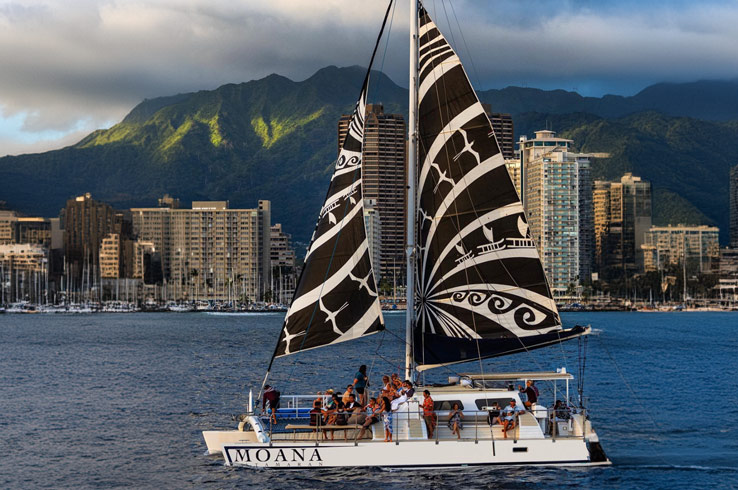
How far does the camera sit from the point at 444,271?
27078 mm

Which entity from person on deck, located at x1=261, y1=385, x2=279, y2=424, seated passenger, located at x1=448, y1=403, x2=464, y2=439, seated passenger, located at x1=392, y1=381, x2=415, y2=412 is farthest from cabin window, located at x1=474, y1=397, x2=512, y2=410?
person on deck, located at x1=261, y1=385, x2=279, y2=424

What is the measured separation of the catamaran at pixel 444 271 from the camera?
26062 mm

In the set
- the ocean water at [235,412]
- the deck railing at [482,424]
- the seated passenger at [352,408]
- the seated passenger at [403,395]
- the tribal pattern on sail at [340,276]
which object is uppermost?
the tribal pattern on sail at [340,276]

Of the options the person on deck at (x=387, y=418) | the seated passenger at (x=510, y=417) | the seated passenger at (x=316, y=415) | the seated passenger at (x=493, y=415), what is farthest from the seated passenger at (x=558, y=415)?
the seated passenger at (x=316, y=415)

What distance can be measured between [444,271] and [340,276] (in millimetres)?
2931

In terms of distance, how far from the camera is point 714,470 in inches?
1139

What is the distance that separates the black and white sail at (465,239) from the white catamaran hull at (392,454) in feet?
8.84

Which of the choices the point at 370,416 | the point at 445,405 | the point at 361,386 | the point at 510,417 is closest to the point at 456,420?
the point at 445,405

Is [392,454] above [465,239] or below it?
below

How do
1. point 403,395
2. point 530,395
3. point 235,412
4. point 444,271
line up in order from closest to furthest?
point 403,395 < point 530,395 < point 444,271 < point 235,412

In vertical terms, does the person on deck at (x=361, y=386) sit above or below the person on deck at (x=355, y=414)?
above

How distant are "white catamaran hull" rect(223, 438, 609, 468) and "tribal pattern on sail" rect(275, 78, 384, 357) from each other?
2639 mm

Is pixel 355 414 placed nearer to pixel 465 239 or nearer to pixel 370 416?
pixel 370 416

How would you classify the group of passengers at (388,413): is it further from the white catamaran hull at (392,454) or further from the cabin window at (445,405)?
the white catamaran hull at (392,454)
